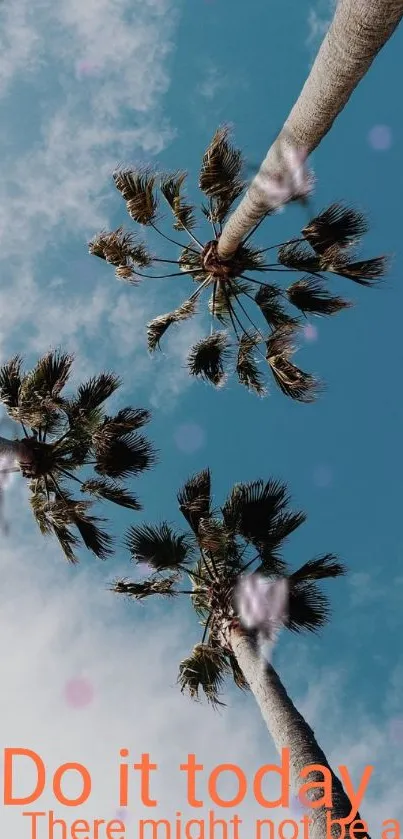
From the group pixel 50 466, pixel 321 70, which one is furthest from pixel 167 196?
pixel 321 70

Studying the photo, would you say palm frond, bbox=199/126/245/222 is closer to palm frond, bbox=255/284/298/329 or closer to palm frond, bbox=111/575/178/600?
palm frond, bbox=255/284/298/329

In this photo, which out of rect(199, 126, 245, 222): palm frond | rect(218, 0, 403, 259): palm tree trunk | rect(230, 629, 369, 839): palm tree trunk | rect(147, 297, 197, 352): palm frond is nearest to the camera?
rect(218, 0, 403, 259): palm tree trunk

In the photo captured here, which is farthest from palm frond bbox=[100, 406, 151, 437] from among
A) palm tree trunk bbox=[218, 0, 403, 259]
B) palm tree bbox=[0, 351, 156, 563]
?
palm tree trunk bbox=[218, 0, 403, 259]

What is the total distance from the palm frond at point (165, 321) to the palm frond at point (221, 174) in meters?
2.37

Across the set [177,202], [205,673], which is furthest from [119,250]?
[205,673]

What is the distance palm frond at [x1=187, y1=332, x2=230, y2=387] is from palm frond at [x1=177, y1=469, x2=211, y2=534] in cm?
271

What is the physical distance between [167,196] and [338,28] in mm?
7921

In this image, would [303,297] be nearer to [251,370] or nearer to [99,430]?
[251,370]

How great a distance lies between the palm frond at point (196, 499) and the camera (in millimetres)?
10672

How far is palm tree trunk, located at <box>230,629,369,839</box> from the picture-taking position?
19.2ft

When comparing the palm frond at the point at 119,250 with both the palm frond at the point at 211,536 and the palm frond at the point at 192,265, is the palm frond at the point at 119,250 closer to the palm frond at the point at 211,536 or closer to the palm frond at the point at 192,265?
the palm frond at the point at 192,265

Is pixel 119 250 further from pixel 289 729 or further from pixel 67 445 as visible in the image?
pixel 289 729

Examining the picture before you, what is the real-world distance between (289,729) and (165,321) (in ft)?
26.7

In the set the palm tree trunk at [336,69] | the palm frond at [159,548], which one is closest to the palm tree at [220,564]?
the palm frond at [159,548]
